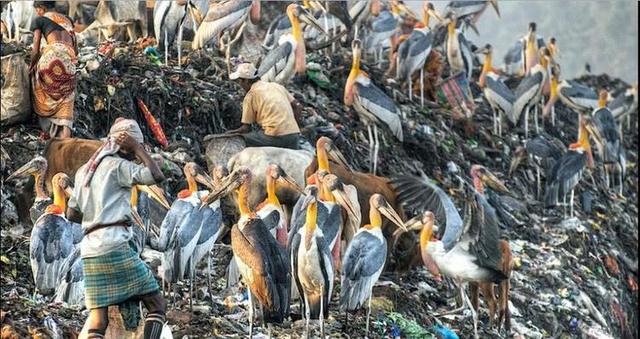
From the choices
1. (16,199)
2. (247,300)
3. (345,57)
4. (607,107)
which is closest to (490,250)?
(247,300)

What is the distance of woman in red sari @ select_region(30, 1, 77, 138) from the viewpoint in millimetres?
14539

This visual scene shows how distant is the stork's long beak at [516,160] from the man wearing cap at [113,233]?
9.55 meters

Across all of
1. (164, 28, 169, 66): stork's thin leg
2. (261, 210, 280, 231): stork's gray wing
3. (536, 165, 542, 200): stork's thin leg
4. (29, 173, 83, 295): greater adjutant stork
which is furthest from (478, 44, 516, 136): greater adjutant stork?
(29, 173, 83, 295): greater adjutant stork

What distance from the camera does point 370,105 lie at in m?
16.9

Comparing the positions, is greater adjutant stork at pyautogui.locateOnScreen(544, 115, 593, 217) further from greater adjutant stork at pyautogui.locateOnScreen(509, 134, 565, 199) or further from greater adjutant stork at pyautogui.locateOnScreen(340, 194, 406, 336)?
greater adjutant stork at pyautogui.locateOnScreen(340, 194, 406, 336)

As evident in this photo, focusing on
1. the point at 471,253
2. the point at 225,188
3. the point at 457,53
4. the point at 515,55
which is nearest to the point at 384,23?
the point at 457,53

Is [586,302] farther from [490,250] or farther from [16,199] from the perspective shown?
[16,199]

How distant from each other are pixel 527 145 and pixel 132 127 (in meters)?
9.72

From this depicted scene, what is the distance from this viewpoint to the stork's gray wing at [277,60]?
54.7 feet

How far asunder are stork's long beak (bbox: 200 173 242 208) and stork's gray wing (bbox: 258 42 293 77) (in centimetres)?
383

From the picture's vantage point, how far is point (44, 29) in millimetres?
14695

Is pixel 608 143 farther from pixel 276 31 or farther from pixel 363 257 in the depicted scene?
pixel 363 257

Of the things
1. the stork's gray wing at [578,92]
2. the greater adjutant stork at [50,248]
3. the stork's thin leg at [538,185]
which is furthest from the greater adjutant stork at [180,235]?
the stork's gray wing at [578,92]

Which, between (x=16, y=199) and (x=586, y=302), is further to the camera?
(x=586, y=302)
